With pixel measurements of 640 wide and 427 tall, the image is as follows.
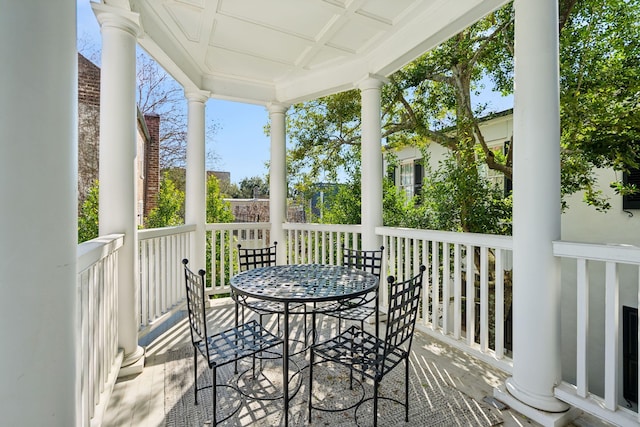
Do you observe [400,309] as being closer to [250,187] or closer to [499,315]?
[499,315]

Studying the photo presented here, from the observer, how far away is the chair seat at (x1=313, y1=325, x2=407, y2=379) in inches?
76.7

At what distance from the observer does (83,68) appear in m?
7.86

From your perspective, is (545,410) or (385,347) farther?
(545,410)

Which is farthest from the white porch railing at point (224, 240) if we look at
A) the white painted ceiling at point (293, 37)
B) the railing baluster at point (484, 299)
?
the railing baluster at point (484, 299)

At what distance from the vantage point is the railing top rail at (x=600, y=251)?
1.77 m

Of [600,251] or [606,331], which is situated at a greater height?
[600,251]

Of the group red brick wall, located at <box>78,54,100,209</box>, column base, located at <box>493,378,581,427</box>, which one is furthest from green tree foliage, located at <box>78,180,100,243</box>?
column base, located at <box>493,378,581,427</box>

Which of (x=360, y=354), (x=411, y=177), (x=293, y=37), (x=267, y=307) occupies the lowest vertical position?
(x=267, y=307)

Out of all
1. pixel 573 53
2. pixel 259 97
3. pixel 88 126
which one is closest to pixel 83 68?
pixel 88 126

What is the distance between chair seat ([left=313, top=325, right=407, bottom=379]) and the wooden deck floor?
16.7 inches

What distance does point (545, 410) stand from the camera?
2.11 meters

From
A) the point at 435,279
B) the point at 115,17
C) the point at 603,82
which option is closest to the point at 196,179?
the point at 115,17

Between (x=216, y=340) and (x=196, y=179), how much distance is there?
286 cm

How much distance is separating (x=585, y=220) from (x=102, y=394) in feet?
21.1
